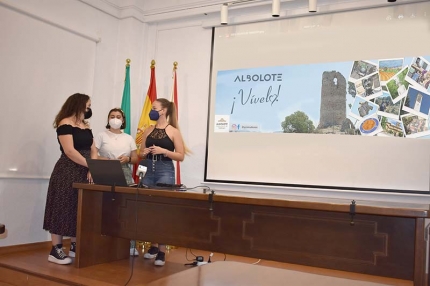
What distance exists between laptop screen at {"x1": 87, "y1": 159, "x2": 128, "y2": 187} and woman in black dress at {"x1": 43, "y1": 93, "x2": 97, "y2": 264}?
0.37m

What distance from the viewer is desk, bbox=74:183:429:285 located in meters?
2.10

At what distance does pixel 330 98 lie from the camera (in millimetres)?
4141

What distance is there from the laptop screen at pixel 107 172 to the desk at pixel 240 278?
176 centimetres

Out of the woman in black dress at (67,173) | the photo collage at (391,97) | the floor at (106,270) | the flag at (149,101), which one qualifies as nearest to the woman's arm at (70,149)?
the woman in black dress at (67,173)

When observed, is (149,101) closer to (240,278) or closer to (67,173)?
(67,173)

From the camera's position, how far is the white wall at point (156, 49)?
4.36m

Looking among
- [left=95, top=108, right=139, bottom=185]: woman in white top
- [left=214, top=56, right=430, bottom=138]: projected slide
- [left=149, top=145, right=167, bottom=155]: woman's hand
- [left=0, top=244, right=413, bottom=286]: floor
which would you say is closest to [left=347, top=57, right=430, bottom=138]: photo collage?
[left=214, top=56, right=430, bottom=138]: projected slide

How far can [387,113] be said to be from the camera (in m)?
3.90

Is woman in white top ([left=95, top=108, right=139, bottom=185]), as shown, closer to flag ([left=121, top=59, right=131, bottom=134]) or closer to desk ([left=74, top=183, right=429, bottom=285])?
desk ([left=74, top=183, right=429, bottom=285])

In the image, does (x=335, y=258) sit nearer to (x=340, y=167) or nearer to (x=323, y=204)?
(x=323, y=204)

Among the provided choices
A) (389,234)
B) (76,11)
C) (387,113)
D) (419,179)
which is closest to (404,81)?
(387,113)

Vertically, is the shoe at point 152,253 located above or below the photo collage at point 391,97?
below

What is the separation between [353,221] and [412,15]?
2480mm

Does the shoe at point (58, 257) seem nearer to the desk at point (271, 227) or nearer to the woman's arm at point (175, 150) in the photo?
the desk at point (271, 227)
